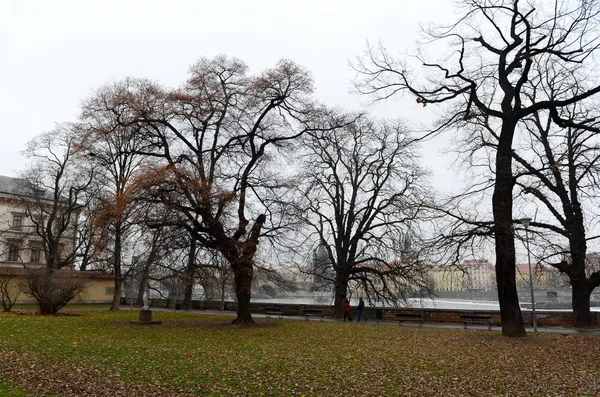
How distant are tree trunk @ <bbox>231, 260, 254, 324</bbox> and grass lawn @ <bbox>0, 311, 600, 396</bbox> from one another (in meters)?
3.53

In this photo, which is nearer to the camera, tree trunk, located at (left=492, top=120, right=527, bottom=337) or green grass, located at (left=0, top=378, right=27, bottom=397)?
green grass, located at (left=0, top=378, right=27, bottom=397)

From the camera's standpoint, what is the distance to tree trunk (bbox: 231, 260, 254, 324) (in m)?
21.8

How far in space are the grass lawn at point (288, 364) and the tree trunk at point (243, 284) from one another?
3.53 meters

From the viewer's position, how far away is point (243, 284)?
902 inches

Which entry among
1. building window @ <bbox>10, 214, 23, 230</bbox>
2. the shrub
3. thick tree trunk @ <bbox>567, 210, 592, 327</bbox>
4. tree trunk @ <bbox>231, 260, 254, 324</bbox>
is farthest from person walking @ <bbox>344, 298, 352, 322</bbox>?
building window @ <bbox>10, 214, 23, 230</bbox>

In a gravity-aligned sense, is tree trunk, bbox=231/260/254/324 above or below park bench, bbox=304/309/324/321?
above

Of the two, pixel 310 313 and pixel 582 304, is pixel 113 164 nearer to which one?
pixel 310 313

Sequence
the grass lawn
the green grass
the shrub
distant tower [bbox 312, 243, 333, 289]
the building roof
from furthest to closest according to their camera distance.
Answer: the building roof → distant tower [bbox 312, 243, 333, 289] → the shrub → the grass lawn → the green grass

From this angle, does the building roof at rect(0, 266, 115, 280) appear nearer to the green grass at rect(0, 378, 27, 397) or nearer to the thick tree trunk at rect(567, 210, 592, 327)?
the green grass at rect(0, 378, 27, 397)

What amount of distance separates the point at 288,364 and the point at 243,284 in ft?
37.1

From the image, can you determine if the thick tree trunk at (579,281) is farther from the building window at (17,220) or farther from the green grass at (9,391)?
the building window at (17,220)

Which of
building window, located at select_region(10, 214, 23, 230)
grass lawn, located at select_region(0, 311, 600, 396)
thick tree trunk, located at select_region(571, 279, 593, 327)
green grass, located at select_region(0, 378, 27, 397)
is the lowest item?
grass lawn, located at select_region(0, 311, 600, 396)

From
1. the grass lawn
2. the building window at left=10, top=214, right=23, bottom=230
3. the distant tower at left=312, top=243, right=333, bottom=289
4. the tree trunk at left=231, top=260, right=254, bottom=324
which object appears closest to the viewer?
the grass lawn

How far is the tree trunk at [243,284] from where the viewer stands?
2184cm
